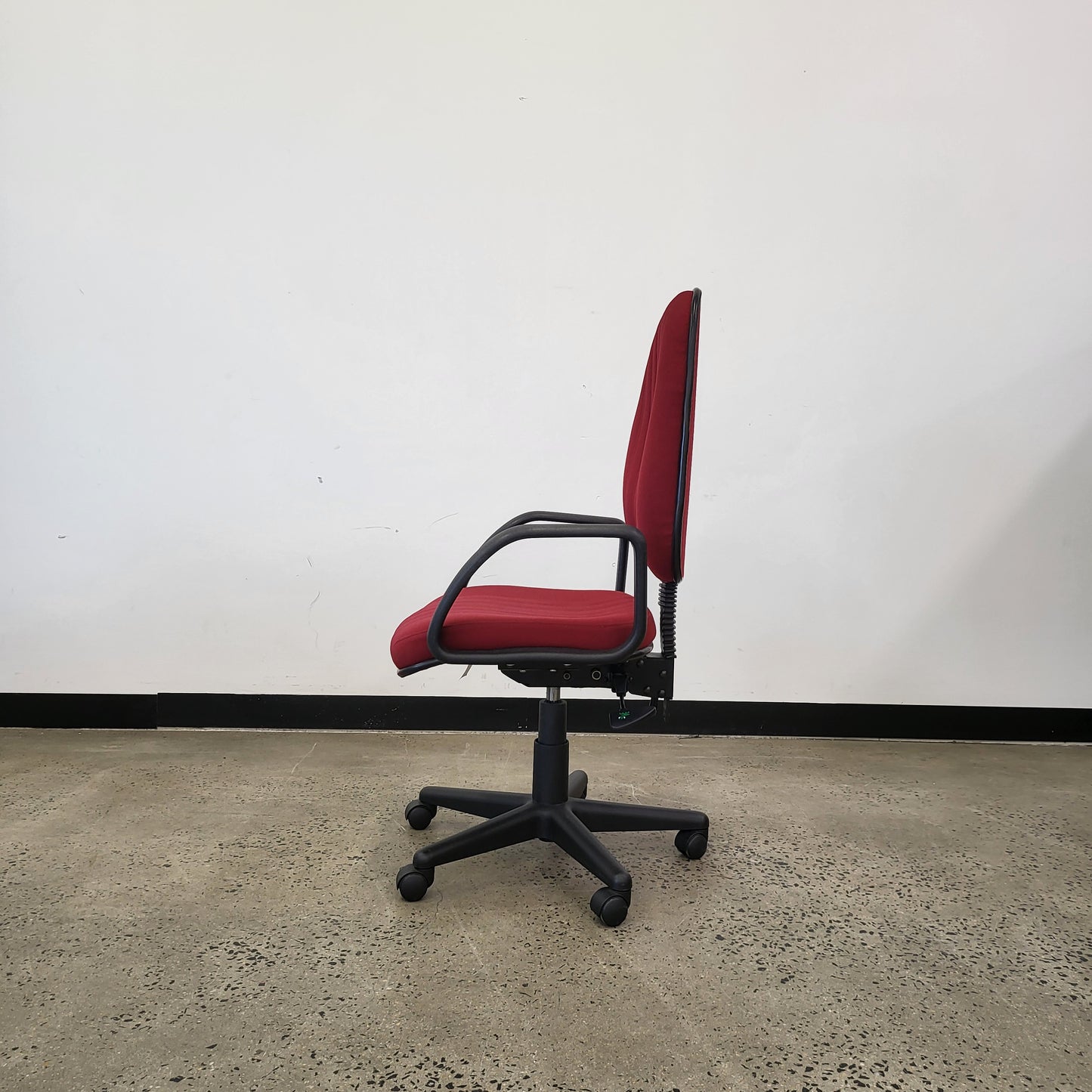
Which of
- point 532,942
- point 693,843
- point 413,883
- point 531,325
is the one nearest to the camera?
point 532,942

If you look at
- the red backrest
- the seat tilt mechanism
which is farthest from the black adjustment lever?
the red backrest

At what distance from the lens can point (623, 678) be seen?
1475 mm

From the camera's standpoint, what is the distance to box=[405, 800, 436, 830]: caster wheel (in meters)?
1.80

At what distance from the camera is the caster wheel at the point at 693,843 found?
1.67 m

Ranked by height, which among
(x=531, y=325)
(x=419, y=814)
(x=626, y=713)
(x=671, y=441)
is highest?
(x=531, y=325)

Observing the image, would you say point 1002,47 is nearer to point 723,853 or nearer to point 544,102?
point 544,102

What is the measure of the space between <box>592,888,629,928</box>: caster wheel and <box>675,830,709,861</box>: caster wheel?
0.31 meters

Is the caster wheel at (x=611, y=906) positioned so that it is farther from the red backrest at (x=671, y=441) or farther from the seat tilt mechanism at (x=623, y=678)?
→ the red backrest at (x=671, y=441)

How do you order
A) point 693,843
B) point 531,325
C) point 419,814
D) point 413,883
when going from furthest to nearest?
point 531,325, point 419,814, point 693,843, point 413,883

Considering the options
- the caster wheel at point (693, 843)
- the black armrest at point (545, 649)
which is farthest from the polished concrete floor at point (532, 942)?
the black armrest at point (545, 649)

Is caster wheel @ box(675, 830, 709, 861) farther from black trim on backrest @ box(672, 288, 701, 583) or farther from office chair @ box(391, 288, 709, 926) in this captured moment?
black trim on backrest @ box(672, 288, 701, 583)

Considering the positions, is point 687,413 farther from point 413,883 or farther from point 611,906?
point 413,883

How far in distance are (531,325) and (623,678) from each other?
4.84 feet

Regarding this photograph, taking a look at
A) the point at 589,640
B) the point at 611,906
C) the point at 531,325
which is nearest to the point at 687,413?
the point at 589,640
